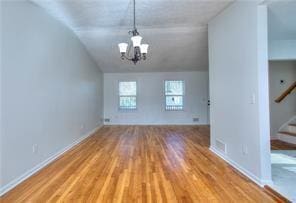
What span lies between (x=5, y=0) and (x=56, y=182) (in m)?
2.50

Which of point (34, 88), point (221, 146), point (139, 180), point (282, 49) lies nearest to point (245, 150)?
point (221, 146)

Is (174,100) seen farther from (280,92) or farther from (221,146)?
(221,146)

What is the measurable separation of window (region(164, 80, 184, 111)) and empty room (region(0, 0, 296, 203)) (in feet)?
8.61

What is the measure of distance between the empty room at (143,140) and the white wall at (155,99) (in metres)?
2.53

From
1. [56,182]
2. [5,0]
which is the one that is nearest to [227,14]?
[5,0]

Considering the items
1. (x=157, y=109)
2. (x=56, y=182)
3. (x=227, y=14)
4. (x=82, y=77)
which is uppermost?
(x=227, y=14)

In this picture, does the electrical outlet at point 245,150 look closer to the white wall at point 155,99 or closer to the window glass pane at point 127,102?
the white wall at point 155,99

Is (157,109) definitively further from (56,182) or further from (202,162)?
(56,182)

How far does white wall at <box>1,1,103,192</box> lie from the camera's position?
2.69 meters

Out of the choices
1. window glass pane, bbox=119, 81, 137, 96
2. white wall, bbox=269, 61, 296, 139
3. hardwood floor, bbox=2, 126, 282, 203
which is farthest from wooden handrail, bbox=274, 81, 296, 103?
window glass pane, bbox=119, 81, 137, 96

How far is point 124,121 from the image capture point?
A: 29.6 feet

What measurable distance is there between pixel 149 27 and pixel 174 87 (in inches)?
160

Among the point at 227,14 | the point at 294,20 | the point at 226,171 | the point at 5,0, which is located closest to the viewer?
the point at 5,0

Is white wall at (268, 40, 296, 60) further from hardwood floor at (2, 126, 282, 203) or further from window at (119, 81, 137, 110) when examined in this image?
window at (119, 81, 137, 110)
